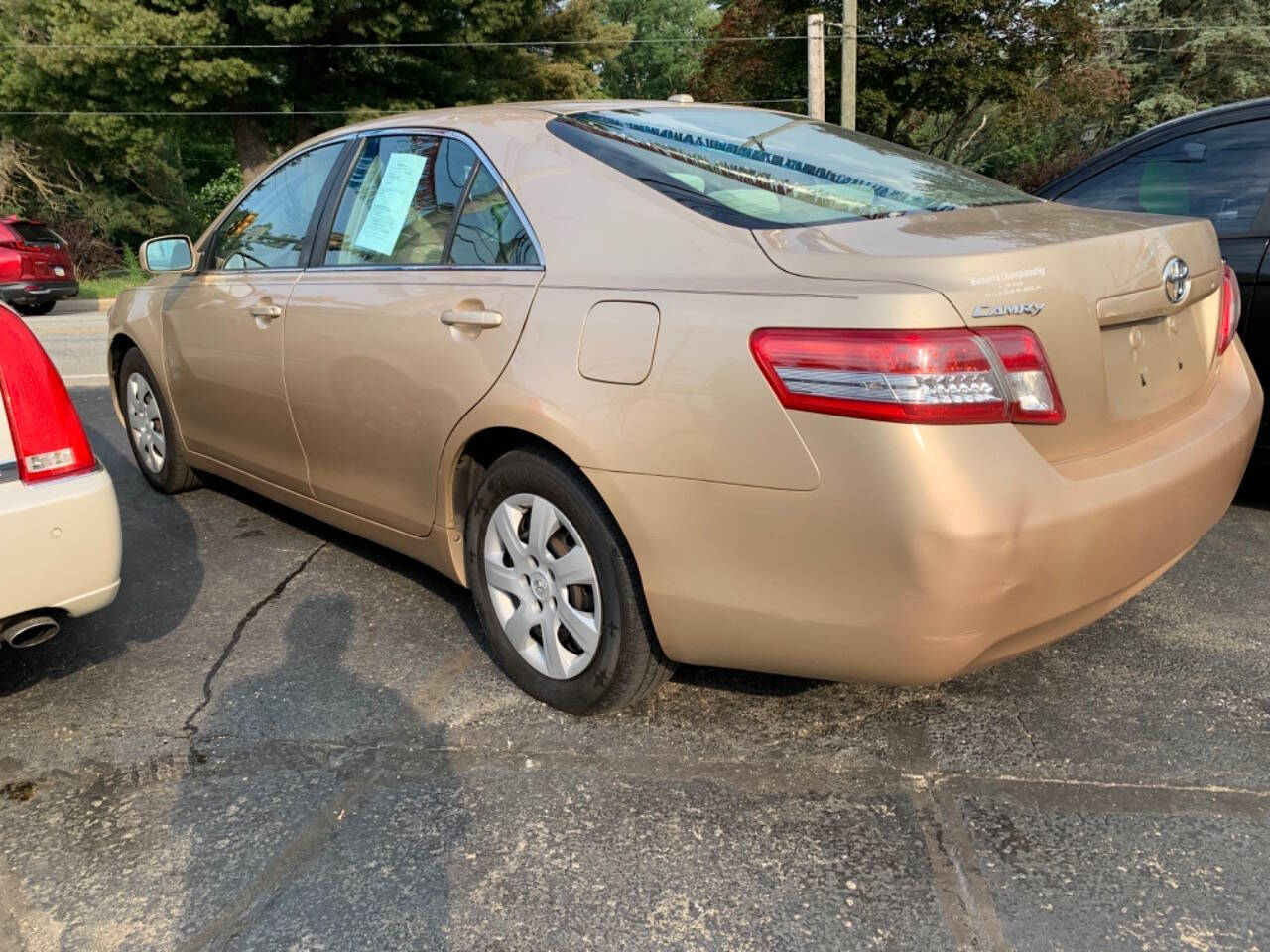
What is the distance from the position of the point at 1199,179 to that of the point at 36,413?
164 inches

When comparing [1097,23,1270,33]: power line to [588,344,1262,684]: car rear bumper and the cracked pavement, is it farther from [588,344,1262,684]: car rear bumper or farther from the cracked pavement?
[588,344,1262,684]: car rear bumper

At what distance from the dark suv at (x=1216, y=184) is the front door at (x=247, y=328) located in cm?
307

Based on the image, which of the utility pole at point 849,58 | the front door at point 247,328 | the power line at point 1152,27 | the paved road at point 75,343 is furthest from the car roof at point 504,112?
the power line at point 1152,27

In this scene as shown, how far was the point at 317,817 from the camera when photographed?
2.31m

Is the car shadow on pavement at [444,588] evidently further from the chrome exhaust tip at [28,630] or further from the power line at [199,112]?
the power line at [199,112]

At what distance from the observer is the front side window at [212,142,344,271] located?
11.5ft

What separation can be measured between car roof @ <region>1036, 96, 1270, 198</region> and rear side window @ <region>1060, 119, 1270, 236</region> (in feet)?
0.08

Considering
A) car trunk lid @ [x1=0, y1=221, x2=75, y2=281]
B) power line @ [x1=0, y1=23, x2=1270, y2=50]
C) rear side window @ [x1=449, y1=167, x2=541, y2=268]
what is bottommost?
car trunk lid @ [x1=0, y1=221, x2=75, y2=281]

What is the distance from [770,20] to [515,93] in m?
6.73

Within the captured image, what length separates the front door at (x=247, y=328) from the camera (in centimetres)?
348

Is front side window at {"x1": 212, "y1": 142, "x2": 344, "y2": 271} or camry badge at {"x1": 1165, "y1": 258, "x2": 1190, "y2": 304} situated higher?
front side window at {"x1": 212, "y1": 142, "x2": 344, "y2": 271}

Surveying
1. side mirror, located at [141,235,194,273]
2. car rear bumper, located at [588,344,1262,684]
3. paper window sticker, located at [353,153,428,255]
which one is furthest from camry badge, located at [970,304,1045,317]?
side mirror, located at [141,235,194,273]

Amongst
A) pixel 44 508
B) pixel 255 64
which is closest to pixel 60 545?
pixel 44 508

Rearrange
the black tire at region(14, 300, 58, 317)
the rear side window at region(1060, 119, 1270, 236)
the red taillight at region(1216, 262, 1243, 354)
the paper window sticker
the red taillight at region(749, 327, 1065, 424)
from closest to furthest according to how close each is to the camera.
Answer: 1. the red taillight at region(749, 327, 1065, 424)
2. the red taillight at region(1216, 262, 1243, 354)
3. the paper window sticker
4. the rear side window at region(1060, 119, 1270, 236)
5. the black tire at region(14, 300, 58, 317)
